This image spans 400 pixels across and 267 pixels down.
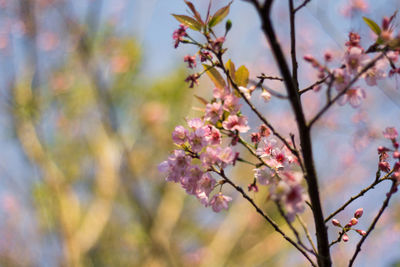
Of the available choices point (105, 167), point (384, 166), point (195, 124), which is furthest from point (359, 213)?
point (105, 167)

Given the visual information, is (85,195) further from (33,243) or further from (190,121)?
(190,121)

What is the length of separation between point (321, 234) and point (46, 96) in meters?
4.46

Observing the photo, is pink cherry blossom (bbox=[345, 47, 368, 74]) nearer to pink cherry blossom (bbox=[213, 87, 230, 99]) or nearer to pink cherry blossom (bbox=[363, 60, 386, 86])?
pink cherry blossom (bbox=[363, 60, 386, 86])

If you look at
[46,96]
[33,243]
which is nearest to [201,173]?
[46,96]

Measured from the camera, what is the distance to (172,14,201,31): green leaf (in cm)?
88

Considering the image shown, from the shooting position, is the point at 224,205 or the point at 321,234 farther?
the point at 224,205

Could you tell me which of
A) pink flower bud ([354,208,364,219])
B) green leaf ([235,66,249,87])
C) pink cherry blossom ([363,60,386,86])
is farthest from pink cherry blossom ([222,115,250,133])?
pink flower bud ([354,208,364,219])

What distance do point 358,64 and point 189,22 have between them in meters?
0.43

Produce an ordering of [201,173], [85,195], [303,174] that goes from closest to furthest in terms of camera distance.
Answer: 1. [303,174]
2. [201,173]
3. [85,195]

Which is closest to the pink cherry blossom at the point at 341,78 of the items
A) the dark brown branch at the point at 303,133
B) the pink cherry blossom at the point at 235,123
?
the dark brown branch at the point at 303,133

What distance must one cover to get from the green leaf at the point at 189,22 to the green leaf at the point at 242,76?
0.49ft

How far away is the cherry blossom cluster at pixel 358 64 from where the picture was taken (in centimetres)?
73

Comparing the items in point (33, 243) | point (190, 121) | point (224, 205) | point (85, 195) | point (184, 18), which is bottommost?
point (224, 205)

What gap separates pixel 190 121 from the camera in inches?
34.0
